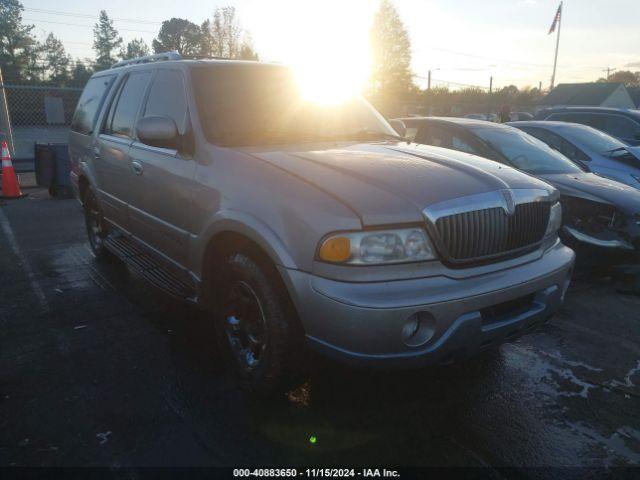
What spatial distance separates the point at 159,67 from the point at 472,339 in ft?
10.2

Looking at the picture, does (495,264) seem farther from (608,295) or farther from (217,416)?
(608,295)

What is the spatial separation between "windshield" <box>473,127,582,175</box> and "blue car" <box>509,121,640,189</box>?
3.87ft

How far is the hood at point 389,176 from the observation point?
2.32m

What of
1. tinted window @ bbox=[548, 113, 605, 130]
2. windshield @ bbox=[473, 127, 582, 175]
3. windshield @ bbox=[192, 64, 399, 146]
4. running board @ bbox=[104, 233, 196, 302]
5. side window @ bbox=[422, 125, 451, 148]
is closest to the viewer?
windshield @ bbox=[192, 64, 399, 146]

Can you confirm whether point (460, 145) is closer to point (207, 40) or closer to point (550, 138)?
point (550, 138)

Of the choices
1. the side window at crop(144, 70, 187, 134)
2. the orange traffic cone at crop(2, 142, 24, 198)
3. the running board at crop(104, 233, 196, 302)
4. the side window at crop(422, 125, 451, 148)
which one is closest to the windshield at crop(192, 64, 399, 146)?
the side window at crop(144, 70, 187, 134)

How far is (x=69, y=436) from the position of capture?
248 cm

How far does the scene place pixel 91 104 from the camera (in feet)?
17.0

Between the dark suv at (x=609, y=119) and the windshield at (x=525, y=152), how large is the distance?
4647 mm

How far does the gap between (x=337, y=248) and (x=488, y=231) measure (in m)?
0.82

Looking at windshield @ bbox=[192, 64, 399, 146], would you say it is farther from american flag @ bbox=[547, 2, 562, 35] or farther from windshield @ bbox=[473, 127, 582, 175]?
american flag @ bbox=[547, 2, 562, 35]

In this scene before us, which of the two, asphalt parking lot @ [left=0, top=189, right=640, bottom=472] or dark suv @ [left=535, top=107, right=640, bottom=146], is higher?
dark suv @ [left=535, top=107, right=640, bottom=146]

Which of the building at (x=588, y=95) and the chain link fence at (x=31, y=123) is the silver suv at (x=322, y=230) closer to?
the chain link fence at (x=31, y=123)

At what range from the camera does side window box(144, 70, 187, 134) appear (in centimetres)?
336
